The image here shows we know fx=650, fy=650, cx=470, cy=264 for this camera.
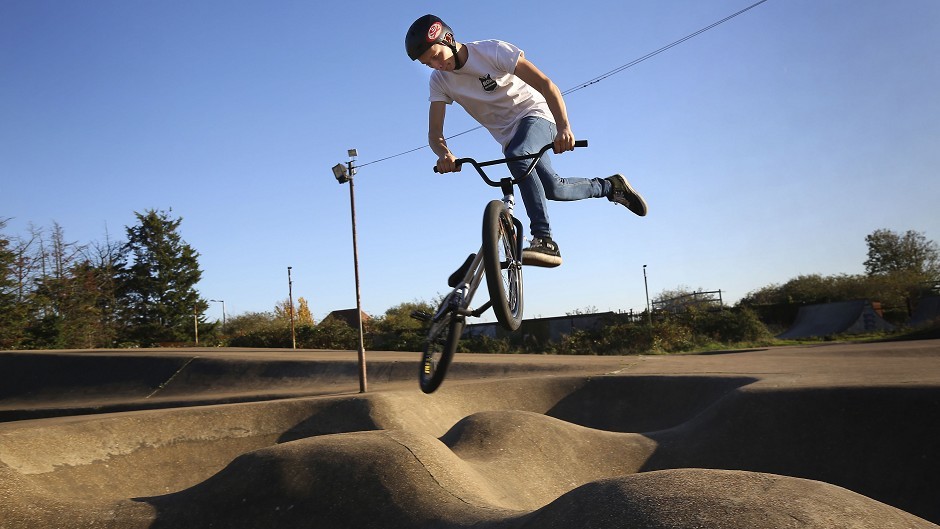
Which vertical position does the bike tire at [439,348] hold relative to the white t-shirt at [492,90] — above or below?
below

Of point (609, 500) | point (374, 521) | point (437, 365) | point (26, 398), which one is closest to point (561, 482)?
point (374, 521)

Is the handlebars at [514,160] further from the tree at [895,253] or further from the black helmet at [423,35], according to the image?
the tree at [895,253]

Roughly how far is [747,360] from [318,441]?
12.2 m

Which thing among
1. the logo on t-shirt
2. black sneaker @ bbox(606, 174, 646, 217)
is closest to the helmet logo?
the logo on t-shirt

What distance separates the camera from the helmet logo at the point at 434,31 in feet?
11.5

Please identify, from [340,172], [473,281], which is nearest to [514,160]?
[473,281]

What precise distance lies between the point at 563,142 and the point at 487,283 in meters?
0.98

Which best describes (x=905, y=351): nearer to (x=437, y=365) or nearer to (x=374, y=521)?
(x=374, y=521)

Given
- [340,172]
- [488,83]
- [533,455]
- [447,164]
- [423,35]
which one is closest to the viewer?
[423,35]

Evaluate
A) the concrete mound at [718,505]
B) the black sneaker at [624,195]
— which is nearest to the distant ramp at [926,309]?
the black sneaker at [624,195]

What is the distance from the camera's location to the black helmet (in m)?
3.52

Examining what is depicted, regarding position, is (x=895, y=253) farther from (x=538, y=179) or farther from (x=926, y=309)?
(x=538, y=179)

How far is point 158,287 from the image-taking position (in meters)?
45.1

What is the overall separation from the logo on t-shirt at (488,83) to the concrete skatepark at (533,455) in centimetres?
273
